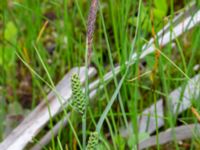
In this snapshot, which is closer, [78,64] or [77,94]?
[77,94]

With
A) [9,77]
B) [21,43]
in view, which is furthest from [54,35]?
[9,77]

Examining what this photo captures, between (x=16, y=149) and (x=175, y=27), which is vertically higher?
(x=175, y=27)

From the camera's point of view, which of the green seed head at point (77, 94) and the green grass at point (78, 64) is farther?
the green grass at point (78, 64)

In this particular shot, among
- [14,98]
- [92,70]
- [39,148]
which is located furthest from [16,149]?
[14,98]

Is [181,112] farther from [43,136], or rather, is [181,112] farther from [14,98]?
[14,98]

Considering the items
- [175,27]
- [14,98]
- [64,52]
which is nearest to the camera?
[175,27]

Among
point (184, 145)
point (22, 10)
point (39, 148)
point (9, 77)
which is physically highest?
point (22, 10)

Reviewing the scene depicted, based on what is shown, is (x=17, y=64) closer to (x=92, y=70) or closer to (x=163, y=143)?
(x=92, y=70)

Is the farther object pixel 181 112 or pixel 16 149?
pixel 181 112

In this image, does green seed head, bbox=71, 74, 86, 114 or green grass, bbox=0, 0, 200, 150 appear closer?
green seed head, bbox=71, 74, 86, 114

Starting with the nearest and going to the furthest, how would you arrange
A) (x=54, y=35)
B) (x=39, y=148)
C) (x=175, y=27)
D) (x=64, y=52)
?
(x=39, y=148), (x=175, y=27), (x=64, y=52), (x=54, y=35)
